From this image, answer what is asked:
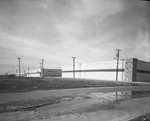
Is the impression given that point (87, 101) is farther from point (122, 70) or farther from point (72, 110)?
point (122, 70)

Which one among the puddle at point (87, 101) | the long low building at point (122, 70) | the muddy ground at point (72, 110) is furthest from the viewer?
the long low building at point (122, 70)

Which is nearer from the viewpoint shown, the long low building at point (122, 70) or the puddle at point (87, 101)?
the puddle at point (87, 101)

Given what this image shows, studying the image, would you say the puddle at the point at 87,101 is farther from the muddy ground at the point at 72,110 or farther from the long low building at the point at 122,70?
the long low building at the point at 122,70

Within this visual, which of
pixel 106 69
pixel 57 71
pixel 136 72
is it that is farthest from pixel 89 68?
pixel 57 71

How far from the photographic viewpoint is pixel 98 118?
385cm

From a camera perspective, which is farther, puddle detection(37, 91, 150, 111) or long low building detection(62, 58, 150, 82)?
long low building detection(62, 58, 150, 82)

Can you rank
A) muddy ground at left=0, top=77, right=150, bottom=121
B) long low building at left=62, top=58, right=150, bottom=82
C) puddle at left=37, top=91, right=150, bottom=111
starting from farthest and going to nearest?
1. long low building at left=62, top=58, right=150, bottom=82
2. puddle at left=37, top=91, right=150, bottom=111
3. muddy ground at left=0, top=77, right=150, bottom=121

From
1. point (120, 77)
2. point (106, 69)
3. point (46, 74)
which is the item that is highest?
point (106, 69)

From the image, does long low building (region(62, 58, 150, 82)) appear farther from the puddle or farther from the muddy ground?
the muddy ground

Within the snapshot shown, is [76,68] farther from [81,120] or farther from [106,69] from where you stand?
[81,120]

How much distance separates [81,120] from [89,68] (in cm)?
4282

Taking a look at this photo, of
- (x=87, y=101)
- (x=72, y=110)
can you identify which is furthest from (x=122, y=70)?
(x=72, y=110)

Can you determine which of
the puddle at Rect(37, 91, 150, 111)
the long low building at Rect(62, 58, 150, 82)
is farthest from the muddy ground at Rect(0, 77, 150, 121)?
the long low building at Rect(62, 58, 150, 82)

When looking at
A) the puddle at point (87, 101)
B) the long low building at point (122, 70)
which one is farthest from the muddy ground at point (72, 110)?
the long low building at point (122, 70)
